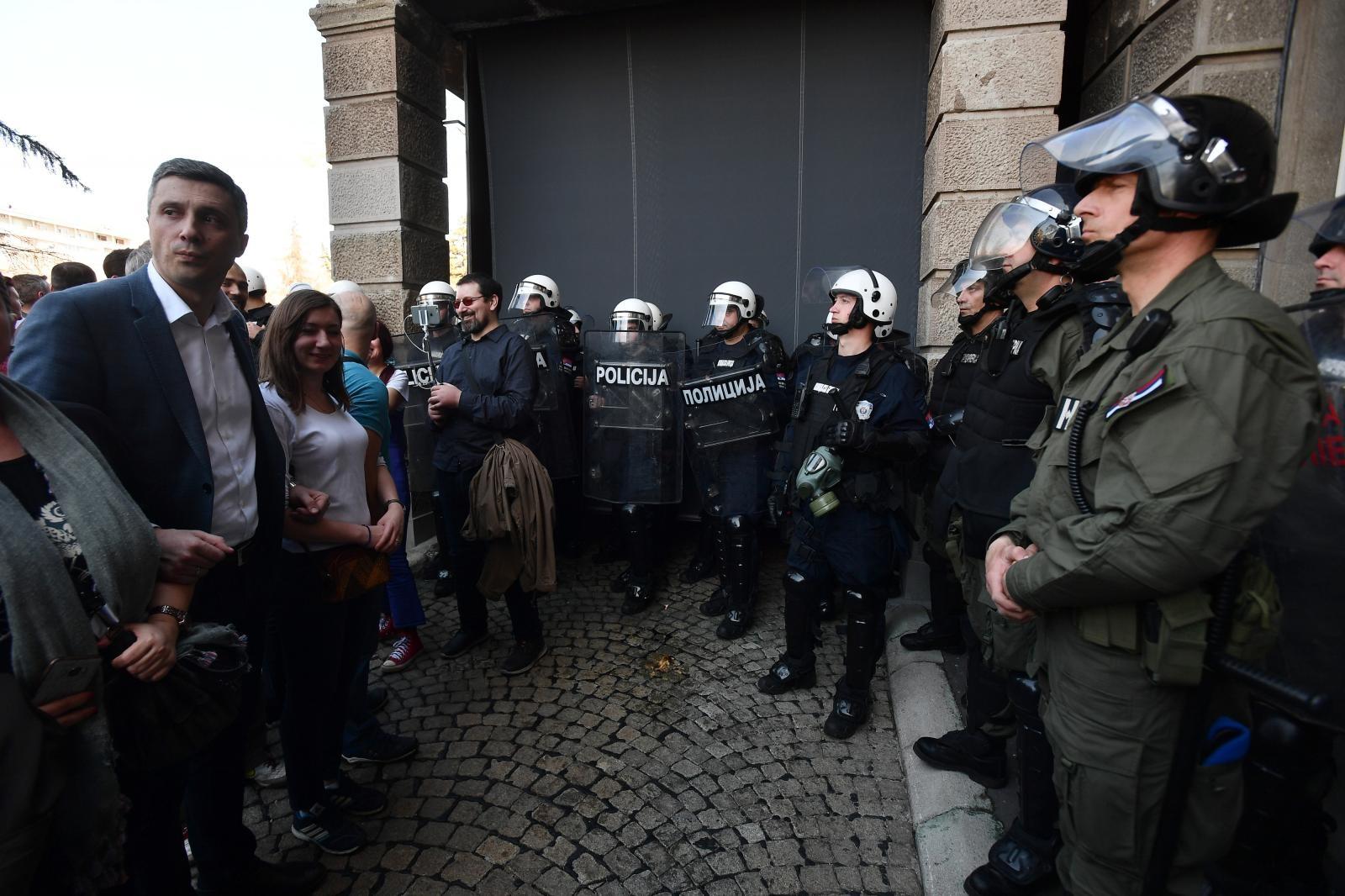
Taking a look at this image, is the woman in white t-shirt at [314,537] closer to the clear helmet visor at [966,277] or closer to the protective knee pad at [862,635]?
the protective knee pad at [862,635]

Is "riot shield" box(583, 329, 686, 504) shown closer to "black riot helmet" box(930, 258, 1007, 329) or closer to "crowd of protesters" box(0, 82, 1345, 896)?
"crowd of protesters" box(0, 82, 1345, 896)

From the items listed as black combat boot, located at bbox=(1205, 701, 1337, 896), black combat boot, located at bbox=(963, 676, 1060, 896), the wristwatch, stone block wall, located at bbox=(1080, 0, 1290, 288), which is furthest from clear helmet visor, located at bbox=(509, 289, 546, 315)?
black combat boot, located at bbox=(1205, 701, 1337, 896)

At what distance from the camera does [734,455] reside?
428cm

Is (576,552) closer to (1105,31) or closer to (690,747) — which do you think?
(690,747)

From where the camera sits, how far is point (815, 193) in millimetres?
5562

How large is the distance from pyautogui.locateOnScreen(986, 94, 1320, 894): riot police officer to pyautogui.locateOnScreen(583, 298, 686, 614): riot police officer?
2.80m

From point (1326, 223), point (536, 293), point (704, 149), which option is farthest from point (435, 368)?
point (1326, 223)

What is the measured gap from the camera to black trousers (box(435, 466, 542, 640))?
3.75 m

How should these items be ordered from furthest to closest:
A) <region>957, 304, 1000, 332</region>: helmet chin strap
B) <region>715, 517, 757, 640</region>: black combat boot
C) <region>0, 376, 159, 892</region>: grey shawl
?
<region>715, 517, 757, 640</region>: black combat boot, <region>957, 304, 1000, 332</region>: helmet chin strap, <region>0, 376, 159, 892</region>: grey shawl

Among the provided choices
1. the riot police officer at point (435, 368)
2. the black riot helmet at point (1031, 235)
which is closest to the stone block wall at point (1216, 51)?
the black riot helmet at point (1031, 235)

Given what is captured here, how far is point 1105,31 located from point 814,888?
548 centimetres

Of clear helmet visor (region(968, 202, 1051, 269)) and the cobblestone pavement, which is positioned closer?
the cobblestone pavement

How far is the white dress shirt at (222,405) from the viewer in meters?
1.84

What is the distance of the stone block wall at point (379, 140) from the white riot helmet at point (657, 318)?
1.98 m
